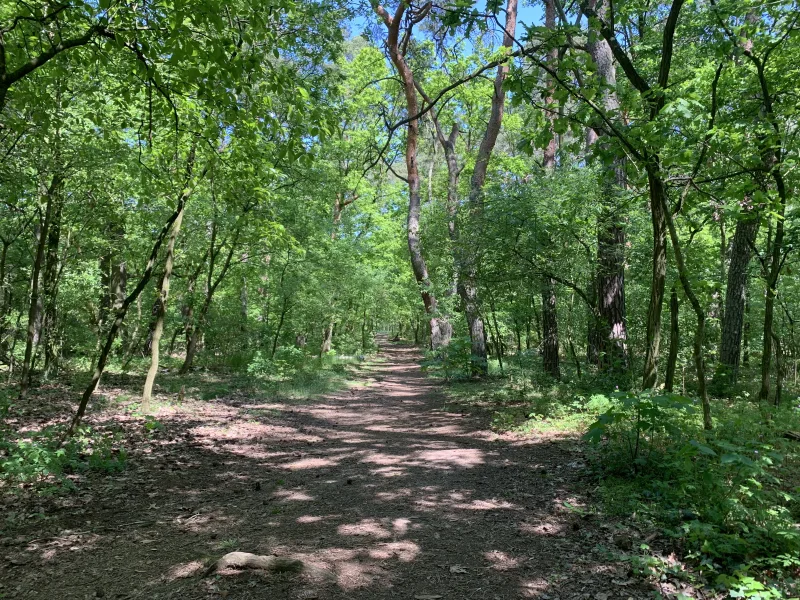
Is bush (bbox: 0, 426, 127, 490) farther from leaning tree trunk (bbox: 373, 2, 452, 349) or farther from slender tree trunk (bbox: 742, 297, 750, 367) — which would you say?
slender tree trunk (bbox: 742, 297, 750, 367)

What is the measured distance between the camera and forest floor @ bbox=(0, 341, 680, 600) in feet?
10.0

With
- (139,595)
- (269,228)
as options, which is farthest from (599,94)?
(269,228)

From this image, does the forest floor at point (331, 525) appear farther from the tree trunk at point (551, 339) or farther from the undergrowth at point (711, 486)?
the tree trunk at point (551, 339)

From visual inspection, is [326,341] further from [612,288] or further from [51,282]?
[612,288]

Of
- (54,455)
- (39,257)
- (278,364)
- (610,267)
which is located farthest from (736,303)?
(39,257)

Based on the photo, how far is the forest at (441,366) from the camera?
3352mm

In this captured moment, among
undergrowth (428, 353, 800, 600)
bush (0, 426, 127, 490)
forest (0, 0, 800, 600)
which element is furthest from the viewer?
bush (0, 426, 127, 490)

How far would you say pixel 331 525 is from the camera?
13.3 feet

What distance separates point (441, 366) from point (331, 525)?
1096 centimetres

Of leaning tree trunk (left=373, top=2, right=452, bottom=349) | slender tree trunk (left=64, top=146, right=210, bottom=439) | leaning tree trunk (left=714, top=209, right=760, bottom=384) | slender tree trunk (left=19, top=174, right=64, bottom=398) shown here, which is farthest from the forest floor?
leaning tree trunk (left=373, top=2, right=452, bottom=349)

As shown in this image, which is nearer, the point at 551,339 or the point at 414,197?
the point at 551,339

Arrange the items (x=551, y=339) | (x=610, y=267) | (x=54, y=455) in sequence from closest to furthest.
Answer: (x=54, y=455) → (x=610, y=267) → (x=551, y=339)

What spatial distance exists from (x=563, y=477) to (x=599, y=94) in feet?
13.9

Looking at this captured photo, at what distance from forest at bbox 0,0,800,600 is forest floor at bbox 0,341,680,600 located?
1.2 inches
